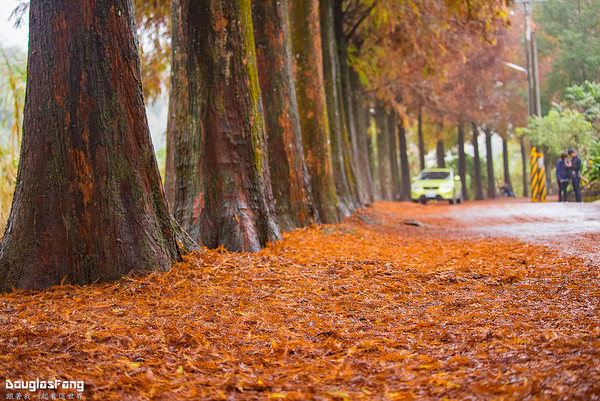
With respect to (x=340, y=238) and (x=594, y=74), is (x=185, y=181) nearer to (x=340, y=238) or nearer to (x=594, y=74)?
(x=340, y=238)

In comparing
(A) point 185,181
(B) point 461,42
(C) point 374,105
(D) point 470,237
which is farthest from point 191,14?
(C) point 374,105

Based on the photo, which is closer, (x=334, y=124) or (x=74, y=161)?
(x=74, y=161)

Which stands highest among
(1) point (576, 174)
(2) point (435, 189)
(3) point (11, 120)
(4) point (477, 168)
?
(3) point (11, 120)

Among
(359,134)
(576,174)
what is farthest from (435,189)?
(576,174)

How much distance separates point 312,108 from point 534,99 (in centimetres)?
1936

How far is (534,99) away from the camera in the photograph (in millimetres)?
26734

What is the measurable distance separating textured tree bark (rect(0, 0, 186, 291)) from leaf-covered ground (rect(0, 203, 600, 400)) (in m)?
0.27

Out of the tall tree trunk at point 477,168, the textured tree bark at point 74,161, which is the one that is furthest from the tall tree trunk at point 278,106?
the tall tree trunk at point 477,168

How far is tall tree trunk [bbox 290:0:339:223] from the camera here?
10664mm

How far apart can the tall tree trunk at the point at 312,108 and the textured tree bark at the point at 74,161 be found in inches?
228

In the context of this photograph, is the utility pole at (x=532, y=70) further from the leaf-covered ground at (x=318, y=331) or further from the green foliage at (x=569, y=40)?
the leaf-covered ground at (x=318, y=331)

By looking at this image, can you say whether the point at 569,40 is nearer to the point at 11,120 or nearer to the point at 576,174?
the point at 576,174

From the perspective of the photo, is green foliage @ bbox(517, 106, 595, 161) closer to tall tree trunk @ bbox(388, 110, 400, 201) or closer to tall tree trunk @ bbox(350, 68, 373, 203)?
tall tree trunk @ bbox(388, 110, 400, 201)

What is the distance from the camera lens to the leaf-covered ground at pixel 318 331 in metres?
2.69
